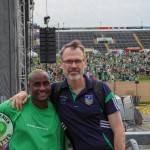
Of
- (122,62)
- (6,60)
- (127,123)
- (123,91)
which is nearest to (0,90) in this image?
(6,60)

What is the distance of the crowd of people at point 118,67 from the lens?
111 ft

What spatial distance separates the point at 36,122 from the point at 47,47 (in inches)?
445

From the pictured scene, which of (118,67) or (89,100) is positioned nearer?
(89,100)

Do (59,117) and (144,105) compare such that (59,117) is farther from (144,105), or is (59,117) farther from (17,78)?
(144,105)

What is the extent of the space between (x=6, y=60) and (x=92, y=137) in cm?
554

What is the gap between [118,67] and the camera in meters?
41.9

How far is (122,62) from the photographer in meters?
45.7

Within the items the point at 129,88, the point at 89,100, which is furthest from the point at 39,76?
the point at 129,88

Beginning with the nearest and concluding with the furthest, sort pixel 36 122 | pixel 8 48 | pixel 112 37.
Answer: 1. pixel 36 122
2. pixel 8 48
3. pixel 112 37

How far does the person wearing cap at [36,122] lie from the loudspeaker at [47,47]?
1095cm

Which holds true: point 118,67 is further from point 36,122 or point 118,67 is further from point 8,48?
point 36,122

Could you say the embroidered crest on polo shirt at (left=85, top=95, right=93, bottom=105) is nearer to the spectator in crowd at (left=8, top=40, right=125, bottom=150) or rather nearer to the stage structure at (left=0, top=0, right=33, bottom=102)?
the spectator in crowd at (left=8, top=40, right=125, bottom=150)

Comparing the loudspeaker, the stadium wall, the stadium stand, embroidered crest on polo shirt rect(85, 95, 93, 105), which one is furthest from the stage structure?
the stadium stand

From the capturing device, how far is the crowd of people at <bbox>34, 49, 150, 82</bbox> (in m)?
33.8
